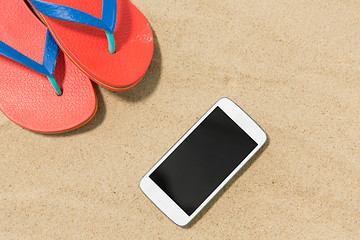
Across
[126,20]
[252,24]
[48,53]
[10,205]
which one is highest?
[252,24]

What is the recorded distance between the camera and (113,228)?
581mm

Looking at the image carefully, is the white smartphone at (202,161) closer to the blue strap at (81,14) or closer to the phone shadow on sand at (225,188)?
the phone shadow on sand at (225,188)

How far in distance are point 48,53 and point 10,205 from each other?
0.28m

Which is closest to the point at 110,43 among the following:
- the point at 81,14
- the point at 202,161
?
the point at 81,14

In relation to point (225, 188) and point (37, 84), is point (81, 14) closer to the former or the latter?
point (37, 84)

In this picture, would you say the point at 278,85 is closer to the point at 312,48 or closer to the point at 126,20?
the point at 312,48

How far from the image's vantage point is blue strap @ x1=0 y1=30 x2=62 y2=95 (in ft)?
1.65

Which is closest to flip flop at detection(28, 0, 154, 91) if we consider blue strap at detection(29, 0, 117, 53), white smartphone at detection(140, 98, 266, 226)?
blue strap at detection(29, 0, 117, 53)

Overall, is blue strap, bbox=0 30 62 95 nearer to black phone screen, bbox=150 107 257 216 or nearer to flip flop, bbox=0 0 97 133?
flip flop, bbox=0 0 97 133

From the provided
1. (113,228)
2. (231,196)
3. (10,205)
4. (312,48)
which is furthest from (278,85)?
(10,205)

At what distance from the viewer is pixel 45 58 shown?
0.54m

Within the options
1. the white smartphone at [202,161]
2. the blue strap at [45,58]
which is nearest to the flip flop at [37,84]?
the blue strap at [45,58]

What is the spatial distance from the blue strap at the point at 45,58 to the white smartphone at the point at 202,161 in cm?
23

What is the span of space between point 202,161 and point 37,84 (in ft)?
1.04
